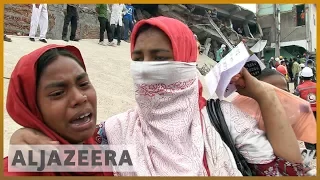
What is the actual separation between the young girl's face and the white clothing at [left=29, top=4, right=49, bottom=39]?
571 centimetres

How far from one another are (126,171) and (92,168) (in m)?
0.12

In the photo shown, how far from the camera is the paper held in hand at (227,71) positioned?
120cm

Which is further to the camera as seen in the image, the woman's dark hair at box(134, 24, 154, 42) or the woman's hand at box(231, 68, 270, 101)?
the woman's dark hair at box(134, 24, 154, 42)

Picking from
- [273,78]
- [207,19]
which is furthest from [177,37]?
[207,19]

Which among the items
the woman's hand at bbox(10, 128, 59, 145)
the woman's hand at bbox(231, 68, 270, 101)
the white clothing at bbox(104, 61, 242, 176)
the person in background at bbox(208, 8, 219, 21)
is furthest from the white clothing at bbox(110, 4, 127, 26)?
the person in background at bbox(208, 8, 219, 21)

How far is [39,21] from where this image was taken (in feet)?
21.7

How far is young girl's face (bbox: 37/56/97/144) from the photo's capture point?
1.10 metres

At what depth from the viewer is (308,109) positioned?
1.27m

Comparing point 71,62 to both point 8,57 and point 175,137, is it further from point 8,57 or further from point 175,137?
point 8,57

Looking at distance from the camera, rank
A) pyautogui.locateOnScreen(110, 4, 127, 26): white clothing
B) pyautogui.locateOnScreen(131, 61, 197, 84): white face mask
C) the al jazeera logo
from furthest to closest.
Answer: pyautogui.locateOnScreen(110, 4, 127, 26): white clothing, pyautogui.locateOnScreen(131, 61, 197, 84): white face mask, the al jazeera logo

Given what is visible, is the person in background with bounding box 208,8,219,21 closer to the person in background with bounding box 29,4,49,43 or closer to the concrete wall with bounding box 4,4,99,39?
the concrete wall with bounding box 4,4,99,39

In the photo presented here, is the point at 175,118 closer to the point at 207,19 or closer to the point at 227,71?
the point at 227,71

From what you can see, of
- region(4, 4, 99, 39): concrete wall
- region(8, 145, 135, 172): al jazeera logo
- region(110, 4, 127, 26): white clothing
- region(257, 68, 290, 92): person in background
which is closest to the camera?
region(8, 145, 135, 172): al jazeera logo

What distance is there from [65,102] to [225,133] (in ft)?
1.81
